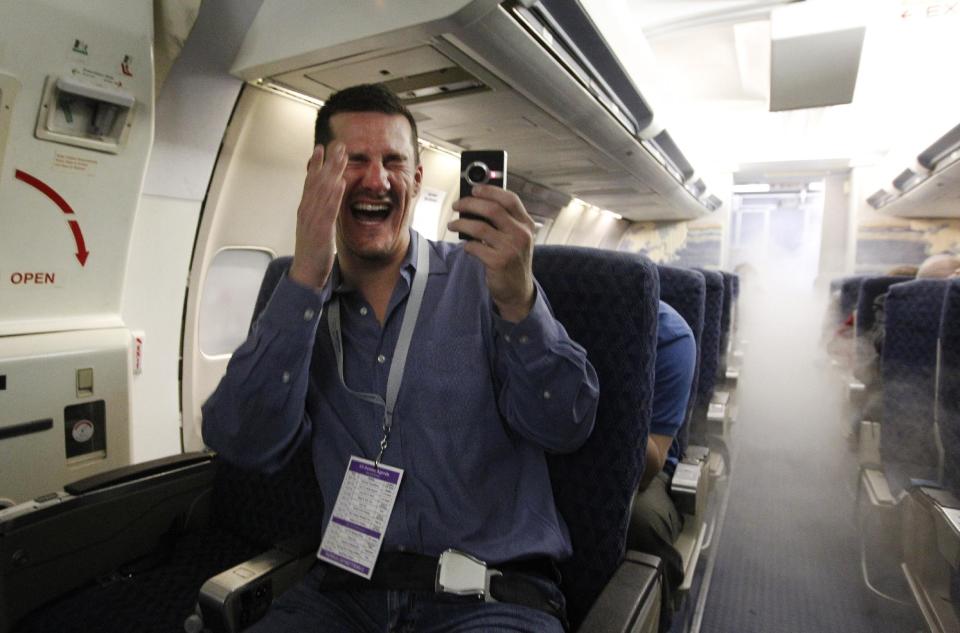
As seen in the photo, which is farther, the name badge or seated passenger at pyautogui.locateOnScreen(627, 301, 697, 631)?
seated passenger at pyautogui.locateOnScreen(627, 301, 697, 631)

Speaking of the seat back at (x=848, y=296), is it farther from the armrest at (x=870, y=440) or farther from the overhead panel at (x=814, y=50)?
the armrest at (x=870, y=440)

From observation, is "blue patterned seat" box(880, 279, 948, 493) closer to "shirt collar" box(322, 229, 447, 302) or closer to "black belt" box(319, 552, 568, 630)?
"black belt" box(319, 552, 568, 630)

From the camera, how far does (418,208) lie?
521 cm

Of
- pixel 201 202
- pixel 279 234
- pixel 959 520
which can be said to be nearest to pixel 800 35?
pixel 959 520

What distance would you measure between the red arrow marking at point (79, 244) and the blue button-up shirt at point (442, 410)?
1.26 metres

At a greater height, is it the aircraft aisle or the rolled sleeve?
the rolled sleeve

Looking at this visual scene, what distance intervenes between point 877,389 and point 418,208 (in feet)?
13.3

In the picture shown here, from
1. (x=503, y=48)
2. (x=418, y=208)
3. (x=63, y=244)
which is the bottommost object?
(x=63, y=244)

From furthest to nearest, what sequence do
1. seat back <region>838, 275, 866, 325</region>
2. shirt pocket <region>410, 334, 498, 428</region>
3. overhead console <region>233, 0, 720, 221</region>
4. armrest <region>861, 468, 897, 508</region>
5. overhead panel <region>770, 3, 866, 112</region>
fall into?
seat back <region>838, 275, 866, 325</region>, overhead panel <region>770, 3, 866, 112</region>, armrest <region>861, 468, 897, 508</region>, overhead console <region>233, 0, 720, 221</region>, shirt pocket <region>410, 334, 498, 428</region>

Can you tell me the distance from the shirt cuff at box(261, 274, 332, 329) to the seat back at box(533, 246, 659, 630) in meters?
0.68

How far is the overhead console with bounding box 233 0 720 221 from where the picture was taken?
2.29 m

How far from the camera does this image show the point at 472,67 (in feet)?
8.75

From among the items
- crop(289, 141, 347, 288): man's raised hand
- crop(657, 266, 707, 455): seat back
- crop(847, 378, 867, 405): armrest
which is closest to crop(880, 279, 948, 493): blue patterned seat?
crop(847, 378, 867, 405): armrest

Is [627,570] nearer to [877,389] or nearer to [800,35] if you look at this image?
[877,389]
